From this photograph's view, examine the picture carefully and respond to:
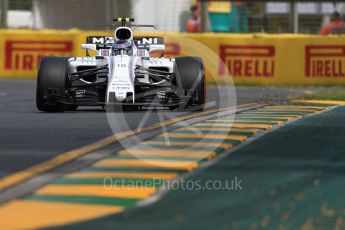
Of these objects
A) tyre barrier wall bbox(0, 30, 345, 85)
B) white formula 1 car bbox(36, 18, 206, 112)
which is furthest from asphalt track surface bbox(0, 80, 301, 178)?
tyre barrier wall bbox(0, 30, 345, 85)

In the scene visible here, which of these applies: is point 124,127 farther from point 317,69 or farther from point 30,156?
point 317,69

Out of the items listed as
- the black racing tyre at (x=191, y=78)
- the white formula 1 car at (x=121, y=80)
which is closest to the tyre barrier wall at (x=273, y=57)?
the white formula 1 car at (x=121, y=80)

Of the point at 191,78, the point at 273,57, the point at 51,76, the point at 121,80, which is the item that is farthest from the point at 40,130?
the point at 273,57

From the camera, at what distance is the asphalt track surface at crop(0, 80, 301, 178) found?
988 cm

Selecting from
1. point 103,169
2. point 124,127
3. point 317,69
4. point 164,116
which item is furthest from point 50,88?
point 317,69

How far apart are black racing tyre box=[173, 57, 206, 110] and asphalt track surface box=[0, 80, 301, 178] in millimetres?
1088

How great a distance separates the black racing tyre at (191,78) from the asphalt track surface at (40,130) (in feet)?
3.57

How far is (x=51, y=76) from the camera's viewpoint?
15.8 m

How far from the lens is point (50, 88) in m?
15.7

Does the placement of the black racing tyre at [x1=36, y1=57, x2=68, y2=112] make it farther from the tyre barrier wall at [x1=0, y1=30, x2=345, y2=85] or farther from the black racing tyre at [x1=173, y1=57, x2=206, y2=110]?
the tyre barrier wall at [x1=0, y1=30, x2=345, y2=85]

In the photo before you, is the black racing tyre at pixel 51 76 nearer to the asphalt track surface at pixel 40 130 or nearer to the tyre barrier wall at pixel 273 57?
the asphalt track surface at pixel 40 130

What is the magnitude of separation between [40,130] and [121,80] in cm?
299

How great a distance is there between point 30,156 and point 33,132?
2.46 meters

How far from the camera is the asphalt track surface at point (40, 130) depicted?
9.88 metres
